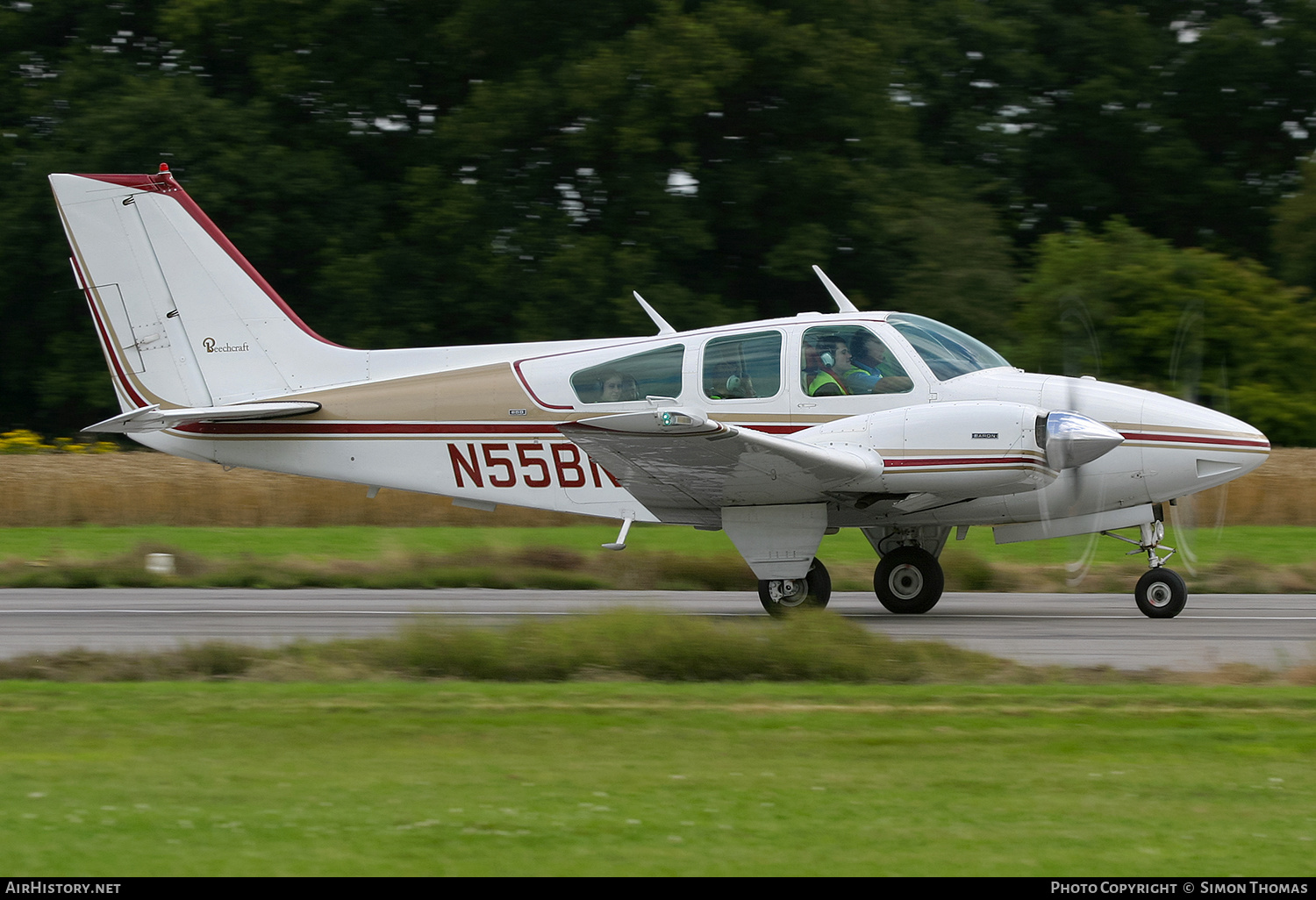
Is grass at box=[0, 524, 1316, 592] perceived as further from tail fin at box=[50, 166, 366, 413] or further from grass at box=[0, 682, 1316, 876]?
grass at box=[0, 682, 1316, 876]

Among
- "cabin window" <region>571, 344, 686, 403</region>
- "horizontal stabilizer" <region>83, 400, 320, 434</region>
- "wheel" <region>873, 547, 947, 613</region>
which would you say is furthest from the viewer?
"horizontal stabilizer" <region>83, 400, 320, 434</region>

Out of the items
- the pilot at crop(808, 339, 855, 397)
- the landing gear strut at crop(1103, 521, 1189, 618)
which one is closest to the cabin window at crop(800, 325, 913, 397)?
the pilot at crop(808, 339, 855, 397)

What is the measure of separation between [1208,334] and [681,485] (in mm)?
19605

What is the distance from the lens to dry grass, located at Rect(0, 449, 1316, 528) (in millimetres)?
20359

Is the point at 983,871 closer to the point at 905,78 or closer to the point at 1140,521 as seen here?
the point at 1140,521

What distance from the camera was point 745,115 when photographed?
30281 mm

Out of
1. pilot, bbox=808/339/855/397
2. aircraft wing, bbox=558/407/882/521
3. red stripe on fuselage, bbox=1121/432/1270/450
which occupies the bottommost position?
aircraft wing, bbox=558/407/882/521

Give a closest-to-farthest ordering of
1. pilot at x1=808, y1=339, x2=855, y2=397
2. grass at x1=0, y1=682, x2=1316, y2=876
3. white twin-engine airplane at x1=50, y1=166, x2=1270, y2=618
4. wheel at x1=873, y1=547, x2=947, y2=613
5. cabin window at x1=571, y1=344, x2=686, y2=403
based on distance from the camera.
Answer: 1. grass at x1=0, y1=682, x2=1316, y2=876
2. white twin-engine airplane at x1=50, y1=166, x2=1270, y2=618
3. pilot at x1=808, y1=339, x2=855, y2=397
4. cabin window at x1=571, y1=344, x2=686, y2=403
5. wheel at x1=873, y1=547, x2=947, y2=613

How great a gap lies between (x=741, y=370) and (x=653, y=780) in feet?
20.5

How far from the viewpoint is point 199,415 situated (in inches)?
516

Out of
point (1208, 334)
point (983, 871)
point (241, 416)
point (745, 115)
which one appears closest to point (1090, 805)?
point (983, 871)

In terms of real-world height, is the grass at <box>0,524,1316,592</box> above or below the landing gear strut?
below

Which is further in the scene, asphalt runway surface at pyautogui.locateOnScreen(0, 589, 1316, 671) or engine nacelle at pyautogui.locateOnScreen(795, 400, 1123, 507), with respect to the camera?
engine nacelle at pyautogui.locateOnScreen(795, 400, 1123, 507)
